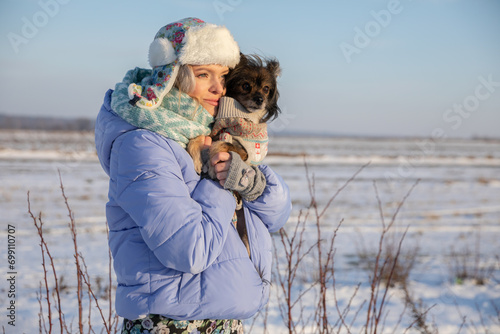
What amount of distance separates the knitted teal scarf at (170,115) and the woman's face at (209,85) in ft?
0.12

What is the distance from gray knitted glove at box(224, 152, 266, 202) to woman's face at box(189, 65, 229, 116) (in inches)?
11.4

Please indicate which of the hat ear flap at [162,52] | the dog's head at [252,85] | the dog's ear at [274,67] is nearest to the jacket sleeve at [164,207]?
the hat ear flap at [162,52]

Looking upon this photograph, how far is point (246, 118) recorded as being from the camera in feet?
6.37

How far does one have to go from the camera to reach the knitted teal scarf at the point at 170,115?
4.94ft

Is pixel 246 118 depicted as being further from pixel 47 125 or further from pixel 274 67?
pixel 47 125

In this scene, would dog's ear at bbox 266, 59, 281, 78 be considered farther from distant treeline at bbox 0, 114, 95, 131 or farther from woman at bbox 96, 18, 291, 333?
distant treeline at bbox 0, 114, 95, 131

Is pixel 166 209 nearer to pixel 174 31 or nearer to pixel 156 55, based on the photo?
pixel 156 55

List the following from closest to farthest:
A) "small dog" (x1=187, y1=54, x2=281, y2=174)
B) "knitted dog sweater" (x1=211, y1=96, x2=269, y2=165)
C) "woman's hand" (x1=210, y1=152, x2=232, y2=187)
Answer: "woman's hand" (x1=210, y1=152, x2=232, y2=187), "small dog" (x1=187, y1=54, x2=281, y2=174), "knitted dog sweater" (x1=211, y1=96, x2=269, y2=165)

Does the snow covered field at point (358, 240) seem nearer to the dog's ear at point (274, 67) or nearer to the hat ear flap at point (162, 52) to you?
the dog's ear at point (274, 67)

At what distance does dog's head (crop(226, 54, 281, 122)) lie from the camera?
1.98m

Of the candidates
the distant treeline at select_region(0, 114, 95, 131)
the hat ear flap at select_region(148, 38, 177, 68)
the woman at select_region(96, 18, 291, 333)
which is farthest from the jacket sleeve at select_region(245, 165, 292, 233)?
the distant treeline at select_region(0, 114, 95, 131)

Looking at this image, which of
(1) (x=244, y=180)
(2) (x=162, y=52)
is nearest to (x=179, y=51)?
(2) (x=162, y=52)

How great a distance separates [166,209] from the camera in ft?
4.40

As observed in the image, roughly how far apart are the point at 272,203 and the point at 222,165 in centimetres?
31
